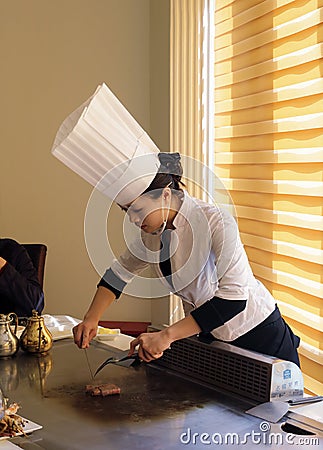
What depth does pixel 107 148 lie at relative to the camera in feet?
6.29

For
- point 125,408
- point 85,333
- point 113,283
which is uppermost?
point 113,283

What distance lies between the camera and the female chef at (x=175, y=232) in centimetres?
188

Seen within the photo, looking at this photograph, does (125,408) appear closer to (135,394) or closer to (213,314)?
(135,394)

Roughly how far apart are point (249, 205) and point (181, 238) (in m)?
1.25

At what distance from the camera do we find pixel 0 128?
4078mm

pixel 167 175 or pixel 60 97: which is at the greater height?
pixel 60 97

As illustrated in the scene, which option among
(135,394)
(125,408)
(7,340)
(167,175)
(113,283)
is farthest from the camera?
(113,283)

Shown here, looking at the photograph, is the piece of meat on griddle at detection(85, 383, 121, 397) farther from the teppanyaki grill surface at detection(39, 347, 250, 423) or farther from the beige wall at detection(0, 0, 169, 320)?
the beige wall at detection(0, 0, 169, 320)

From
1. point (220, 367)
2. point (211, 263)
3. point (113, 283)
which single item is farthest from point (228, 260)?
point (113, 283)

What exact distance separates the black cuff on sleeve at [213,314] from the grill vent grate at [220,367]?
0.07 meters

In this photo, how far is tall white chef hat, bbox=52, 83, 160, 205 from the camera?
188cm

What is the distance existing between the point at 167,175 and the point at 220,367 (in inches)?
20.8

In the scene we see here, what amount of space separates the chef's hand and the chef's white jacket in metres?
0.17

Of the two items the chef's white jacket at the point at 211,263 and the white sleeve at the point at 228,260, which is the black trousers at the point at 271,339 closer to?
the chef's white jacket at the point at 211,263
